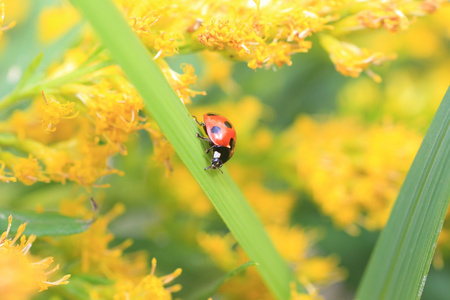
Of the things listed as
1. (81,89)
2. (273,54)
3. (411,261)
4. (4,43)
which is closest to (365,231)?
(411,261)

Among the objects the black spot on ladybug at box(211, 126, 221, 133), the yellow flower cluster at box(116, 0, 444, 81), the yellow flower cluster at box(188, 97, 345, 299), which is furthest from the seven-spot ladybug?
the yellow flower cluster at box(188, 97, 345, 299)

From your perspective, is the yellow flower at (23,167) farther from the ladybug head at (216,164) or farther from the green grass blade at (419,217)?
the green grass blade at (419,217)

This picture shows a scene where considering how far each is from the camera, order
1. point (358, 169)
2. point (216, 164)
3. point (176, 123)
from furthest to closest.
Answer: point (358, 169) → point (216, 164) → point (176, 123)

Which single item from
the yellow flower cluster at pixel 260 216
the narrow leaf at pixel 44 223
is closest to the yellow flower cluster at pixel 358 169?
the yellow flower cluster at pixel 260 216

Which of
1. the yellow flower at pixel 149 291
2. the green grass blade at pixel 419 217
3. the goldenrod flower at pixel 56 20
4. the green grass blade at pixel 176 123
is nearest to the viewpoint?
the green grass blade at pixel 176 123

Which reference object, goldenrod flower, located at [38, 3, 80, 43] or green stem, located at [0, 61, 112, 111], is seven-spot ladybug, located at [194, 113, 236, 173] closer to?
green stem, located at [0, 61, 112, 111]

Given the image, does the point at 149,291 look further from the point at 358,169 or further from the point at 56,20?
the point at 56,20

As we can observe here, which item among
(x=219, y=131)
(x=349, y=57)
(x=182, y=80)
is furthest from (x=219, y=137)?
(x=349, y=57)
